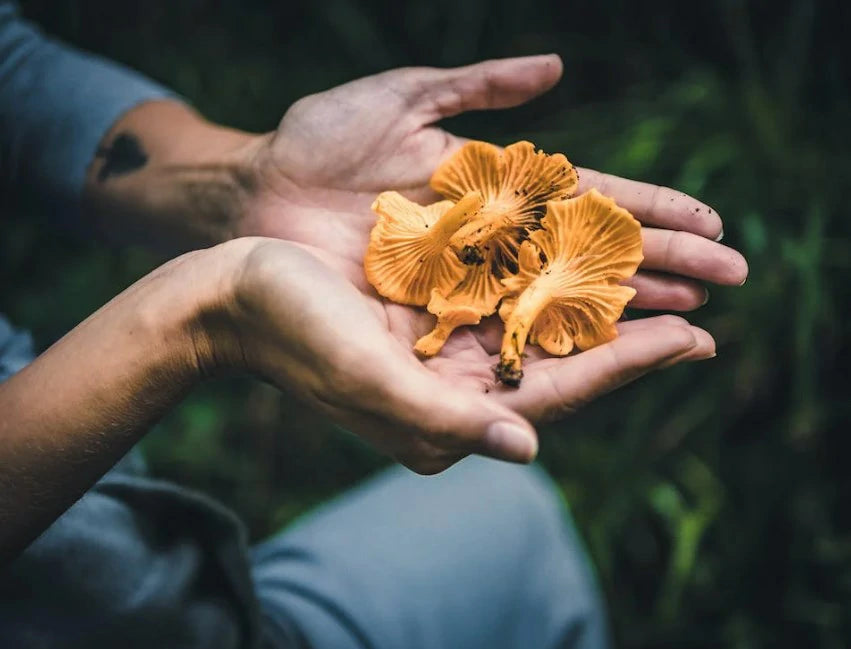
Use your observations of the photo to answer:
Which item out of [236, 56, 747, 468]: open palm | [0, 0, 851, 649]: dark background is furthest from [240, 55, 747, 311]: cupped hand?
[0, 0, 851, 649]: dark background

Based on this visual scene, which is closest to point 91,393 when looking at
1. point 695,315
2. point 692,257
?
point 692,257

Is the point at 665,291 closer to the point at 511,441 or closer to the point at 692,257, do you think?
the point at 692,257

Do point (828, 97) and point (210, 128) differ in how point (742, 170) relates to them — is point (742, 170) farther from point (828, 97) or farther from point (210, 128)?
point (210, 128)

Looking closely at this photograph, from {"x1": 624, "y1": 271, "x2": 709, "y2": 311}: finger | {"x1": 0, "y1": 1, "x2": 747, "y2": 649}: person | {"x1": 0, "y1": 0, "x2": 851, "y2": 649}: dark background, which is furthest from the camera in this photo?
{"x1": 0, "y1": 0, "x2": 851, "y2": 649}: dark background

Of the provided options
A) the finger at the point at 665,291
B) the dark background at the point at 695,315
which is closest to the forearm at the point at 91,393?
the finger at the point at 665,291

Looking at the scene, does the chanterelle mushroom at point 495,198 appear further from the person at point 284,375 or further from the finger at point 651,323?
the finger at point 651,323

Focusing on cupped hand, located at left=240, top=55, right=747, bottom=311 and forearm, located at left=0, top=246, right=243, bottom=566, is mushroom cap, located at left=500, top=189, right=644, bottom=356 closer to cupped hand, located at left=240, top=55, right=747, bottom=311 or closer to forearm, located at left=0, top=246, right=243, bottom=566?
cupped hand, located at left=240, top=55, right=747, bottom=311
